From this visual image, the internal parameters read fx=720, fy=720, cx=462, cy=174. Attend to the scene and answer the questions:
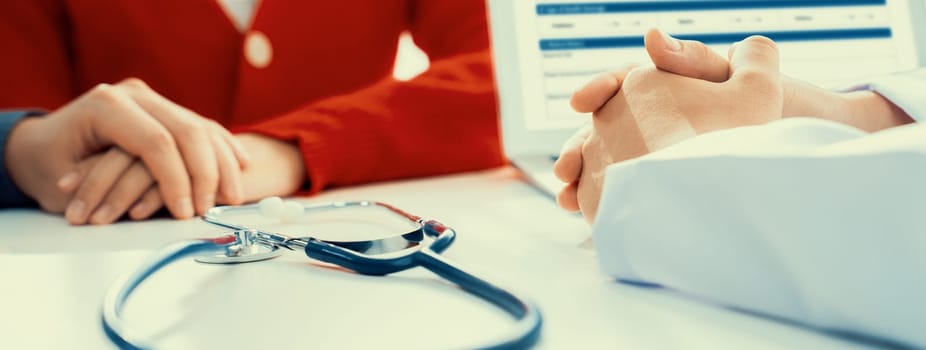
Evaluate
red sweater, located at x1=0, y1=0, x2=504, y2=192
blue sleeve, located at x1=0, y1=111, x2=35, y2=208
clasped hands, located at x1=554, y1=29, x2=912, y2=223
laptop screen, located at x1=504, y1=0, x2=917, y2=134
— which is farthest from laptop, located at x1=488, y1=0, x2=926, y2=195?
blue sleeve, located at x1=0, y1=111, x2=35, y2=208

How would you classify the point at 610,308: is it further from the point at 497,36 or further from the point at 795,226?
the point at 497,36

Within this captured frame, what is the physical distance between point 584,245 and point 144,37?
0.79 m

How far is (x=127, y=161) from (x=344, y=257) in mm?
312

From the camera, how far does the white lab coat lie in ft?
0.75

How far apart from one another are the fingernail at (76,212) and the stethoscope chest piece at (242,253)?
0.22m

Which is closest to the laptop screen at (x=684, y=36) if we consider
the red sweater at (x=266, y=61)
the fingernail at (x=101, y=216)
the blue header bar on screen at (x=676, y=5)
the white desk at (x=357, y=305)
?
the blue header bar on screen at (x=676, y=5)

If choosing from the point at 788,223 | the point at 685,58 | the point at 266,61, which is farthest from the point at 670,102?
the point at 266,61

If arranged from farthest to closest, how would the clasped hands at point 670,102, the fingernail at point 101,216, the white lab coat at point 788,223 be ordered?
the fingernail at point 101,216 → the clasped hands at point 670,102 → the white lab coat at point 788,223

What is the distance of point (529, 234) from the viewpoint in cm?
47

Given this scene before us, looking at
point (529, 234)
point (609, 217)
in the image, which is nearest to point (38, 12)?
point (529, 234)

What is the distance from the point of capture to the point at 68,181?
58 cm

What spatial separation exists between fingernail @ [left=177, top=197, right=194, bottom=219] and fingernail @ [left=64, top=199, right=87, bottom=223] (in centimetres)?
7

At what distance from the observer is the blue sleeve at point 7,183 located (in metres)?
0.65

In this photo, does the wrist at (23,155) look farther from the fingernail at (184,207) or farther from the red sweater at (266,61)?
the red sweater at (266,61)
